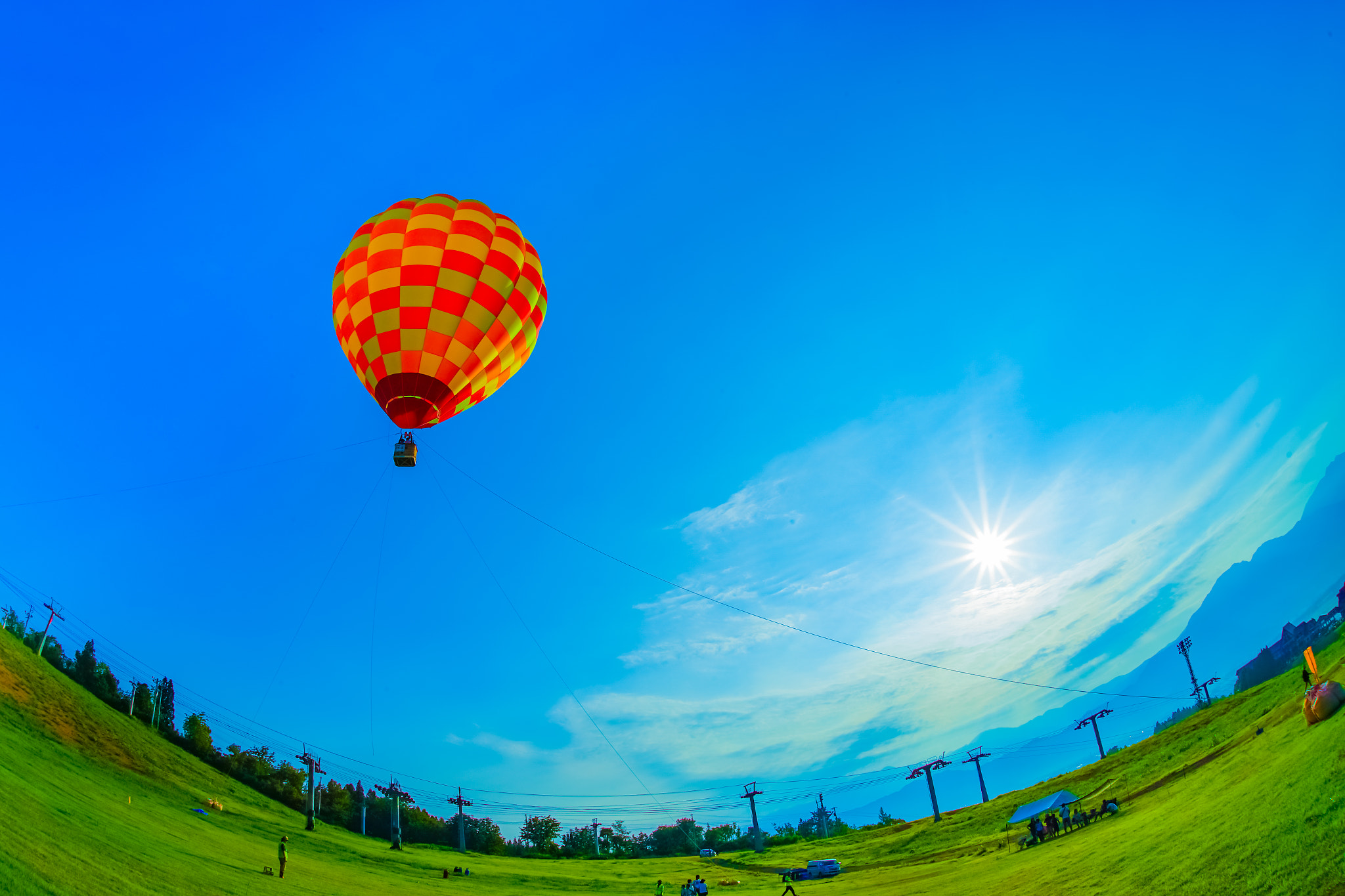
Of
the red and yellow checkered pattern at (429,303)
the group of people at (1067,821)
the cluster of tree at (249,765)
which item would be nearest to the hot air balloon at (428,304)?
the red and yellow checkered pattern at (429,303)

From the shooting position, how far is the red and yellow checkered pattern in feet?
103

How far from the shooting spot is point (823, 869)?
2335 inches

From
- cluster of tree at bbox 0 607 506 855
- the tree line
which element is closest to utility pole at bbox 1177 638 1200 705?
the tree line

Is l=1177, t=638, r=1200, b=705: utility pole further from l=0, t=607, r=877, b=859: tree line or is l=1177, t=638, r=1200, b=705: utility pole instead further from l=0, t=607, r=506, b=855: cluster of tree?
l=0, t=607, r=506, b=855: cluster of tree

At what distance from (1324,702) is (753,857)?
74.9m

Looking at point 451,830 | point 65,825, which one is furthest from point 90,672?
point 65,825

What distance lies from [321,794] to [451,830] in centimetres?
1867

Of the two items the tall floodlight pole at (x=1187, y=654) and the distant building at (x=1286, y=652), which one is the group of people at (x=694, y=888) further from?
the distant building at (x=1286, y=652)

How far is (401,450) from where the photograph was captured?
33094 millimetres

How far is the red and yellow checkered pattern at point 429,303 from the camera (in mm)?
31531

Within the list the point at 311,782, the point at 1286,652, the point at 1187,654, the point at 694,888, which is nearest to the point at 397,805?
the point at 311,782

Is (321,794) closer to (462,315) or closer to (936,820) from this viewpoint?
(936,820)

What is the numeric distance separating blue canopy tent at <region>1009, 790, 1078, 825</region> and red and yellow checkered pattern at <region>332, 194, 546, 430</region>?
149ft

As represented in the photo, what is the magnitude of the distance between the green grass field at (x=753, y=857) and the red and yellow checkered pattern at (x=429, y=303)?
1974cm
